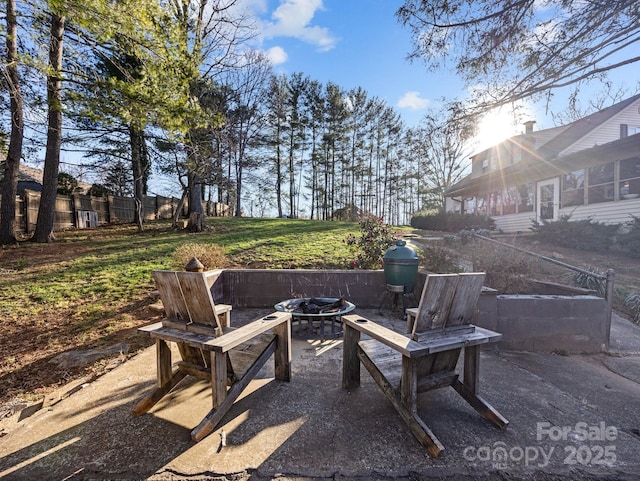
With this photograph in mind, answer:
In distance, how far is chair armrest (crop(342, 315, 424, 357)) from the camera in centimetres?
183

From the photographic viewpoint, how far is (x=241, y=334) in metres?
2.14

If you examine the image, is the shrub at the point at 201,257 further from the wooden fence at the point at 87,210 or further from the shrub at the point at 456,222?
the shrub at the point at 456,222

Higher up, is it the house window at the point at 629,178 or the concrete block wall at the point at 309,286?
the house window at the point at 629,178

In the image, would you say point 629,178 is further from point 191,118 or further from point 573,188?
point 191,118

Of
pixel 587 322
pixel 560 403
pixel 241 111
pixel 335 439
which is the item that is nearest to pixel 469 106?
pixel 587 322

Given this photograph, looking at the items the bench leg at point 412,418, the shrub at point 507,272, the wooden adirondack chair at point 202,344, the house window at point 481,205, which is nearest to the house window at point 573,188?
the house window at point 481,205

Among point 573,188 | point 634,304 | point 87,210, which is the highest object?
point 573,188

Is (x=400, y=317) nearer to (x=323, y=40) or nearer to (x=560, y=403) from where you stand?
(x=560, y=403)

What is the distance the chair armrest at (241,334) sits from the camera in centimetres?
191

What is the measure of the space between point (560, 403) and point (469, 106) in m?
3.64

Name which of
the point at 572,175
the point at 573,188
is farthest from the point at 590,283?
the point at 572,175

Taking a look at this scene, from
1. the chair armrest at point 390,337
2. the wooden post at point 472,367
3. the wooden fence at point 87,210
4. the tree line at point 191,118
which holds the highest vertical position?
the tree line at point 191,118

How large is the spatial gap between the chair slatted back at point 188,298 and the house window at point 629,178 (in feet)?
41.6

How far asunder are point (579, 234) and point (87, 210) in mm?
18841
